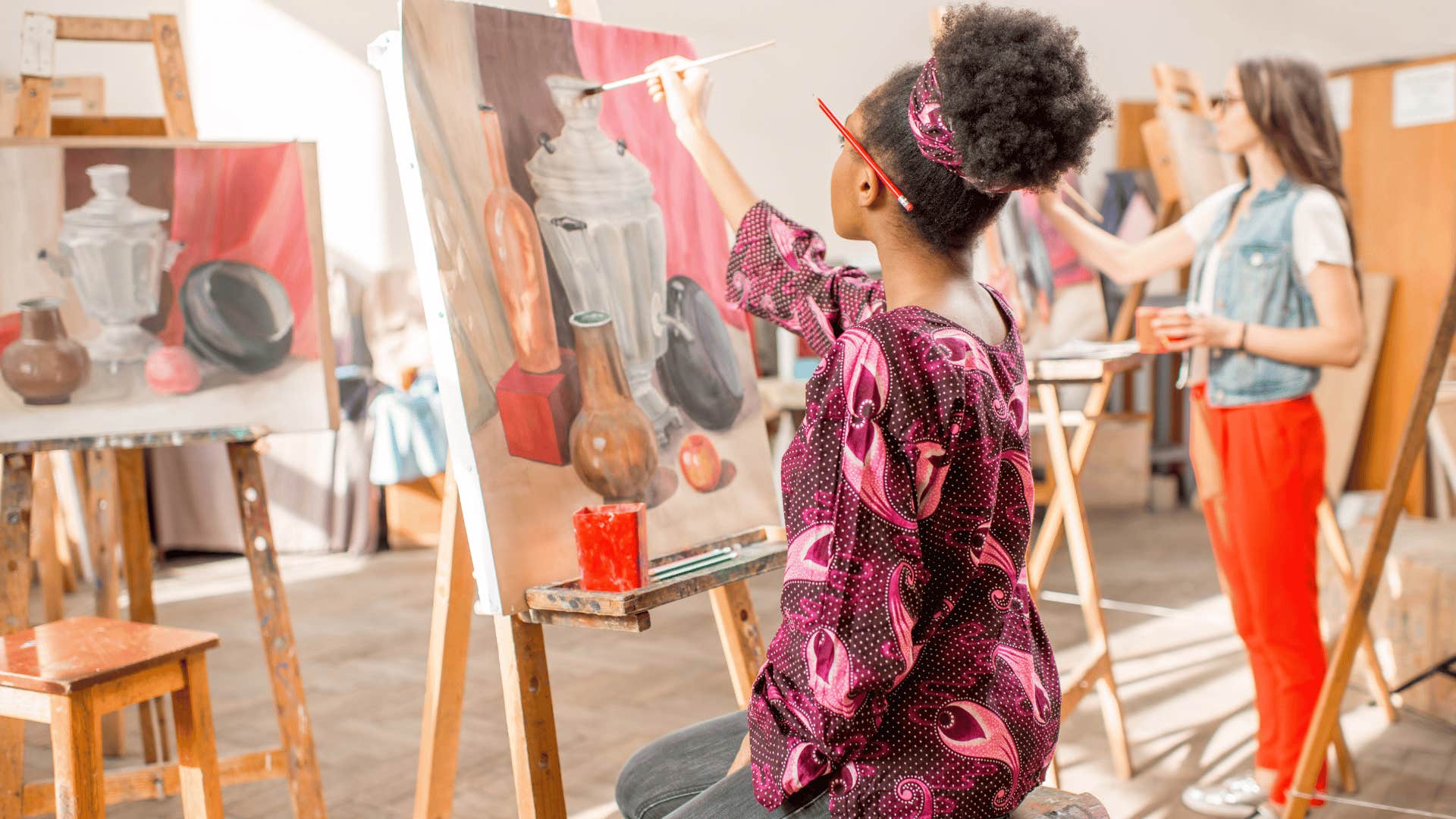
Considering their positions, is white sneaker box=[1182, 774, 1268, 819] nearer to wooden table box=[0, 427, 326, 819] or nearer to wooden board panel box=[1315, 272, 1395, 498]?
wooden table box=[0, 427, 326, 819]

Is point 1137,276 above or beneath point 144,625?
above

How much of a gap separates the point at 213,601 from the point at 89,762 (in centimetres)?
302

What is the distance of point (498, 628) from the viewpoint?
1.51m

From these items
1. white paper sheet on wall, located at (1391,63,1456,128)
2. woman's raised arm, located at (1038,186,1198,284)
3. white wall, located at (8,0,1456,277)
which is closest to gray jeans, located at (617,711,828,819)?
woman's raised arm, located at (1038,186,1198,284)

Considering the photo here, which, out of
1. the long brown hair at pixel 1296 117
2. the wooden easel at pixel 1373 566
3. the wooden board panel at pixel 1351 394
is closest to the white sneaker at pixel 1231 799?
the wooden easel at pixel 1373 566

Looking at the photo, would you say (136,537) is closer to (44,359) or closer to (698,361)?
(44,359)

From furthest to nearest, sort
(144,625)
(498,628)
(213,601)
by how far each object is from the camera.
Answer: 1. (213,601)
2. (144,625)
3. (498,628)

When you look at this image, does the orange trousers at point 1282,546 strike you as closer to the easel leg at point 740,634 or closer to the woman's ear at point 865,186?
the easel leg at point 740,634

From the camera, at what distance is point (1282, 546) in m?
2.31

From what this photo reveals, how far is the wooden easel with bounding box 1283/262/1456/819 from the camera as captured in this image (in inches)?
78.4

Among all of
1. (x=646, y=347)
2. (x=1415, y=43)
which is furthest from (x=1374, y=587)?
(x=1415, y=43)

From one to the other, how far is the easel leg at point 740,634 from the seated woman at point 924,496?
62 cm

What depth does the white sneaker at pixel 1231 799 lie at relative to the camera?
244 cm

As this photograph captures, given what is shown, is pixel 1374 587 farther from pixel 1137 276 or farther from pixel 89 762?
pixel 89 762
